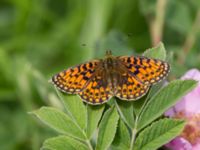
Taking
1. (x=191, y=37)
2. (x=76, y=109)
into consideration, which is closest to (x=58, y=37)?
(x=191, y=37)

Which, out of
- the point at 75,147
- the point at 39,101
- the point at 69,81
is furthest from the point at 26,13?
the point at 75,147

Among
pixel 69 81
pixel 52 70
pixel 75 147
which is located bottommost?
pixel 52 70

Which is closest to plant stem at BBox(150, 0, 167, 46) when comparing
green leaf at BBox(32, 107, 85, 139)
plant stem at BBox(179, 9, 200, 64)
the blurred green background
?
the blurred green background

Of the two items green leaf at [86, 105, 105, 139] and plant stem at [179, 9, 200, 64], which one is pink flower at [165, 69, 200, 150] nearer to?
green leaf at [86, 105, 105, 139]

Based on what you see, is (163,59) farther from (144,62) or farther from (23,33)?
(23,33)

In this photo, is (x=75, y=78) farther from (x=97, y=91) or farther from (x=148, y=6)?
(x=148, y=6)

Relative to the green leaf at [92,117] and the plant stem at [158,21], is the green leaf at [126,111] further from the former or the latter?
the plant stem at [158,21]
